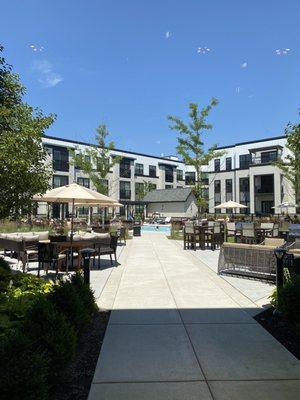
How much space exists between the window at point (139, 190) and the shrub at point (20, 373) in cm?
6461

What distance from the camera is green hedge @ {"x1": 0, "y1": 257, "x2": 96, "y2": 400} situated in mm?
2910

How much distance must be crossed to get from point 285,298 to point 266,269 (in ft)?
12.6

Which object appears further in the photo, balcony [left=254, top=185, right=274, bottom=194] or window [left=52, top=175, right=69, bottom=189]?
window [left=52, top=175, right=69, bottom=189]

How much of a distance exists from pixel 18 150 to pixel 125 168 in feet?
195

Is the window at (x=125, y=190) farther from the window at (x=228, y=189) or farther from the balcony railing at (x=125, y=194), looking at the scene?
the window at (x=228, y=189)

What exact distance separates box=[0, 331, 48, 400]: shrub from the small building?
5111 cm

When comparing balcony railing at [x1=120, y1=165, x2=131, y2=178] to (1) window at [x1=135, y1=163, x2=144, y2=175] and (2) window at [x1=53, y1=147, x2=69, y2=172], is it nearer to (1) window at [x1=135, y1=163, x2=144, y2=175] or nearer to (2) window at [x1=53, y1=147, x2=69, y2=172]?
(1) window at [x1=135, y1=163, x2=144, y2=175]

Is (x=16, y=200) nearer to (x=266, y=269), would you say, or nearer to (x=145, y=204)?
(x=266, y=269)

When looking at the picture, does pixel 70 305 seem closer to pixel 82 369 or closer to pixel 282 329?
pixel 82 369

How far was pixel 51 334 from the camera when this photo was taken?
383 cm

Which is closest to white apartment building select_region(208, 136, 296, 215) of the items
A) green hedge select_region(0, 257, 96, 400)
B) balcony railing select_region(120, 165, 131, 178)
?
balcony railing select_region(120, 165, 131, 178)

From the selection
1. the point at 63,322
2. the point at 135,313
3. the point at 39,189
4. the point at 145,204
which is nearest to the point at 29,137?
the point at 39,189

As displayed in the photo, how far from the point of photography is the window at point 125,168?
6575 cm

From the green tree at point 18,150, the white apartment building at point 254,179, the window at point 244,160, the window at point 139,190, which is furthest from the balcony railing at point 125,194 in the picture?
the green tree at point 18,150
